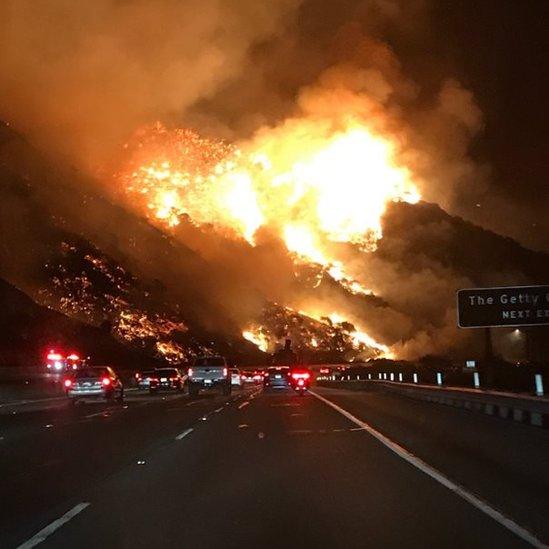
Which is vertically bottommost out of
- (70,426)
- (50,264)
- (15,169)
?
(70,426)

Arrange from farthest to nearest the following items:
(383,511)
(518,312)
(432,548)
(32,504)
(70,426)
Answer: (518,312) → (70,426) → (32,504) → (383,511) → (432,548)

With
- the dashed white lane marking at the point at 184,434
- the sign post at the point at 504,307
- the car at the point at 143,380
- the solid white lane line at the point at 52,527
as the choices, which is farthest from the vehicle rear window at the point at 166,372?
the solid white lane line at the point at 52,527

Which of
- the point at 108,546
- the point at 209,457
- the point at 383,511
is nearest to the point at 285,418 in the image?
the point at 209,457

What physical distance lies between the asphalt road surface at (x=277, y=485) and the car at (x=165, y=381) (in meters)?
31.6

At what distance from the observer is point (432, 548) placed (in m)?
8.06

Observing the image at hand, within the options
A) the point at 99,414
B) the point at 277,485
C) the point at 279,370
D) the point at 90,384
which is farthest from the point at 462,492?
the point at 279,370

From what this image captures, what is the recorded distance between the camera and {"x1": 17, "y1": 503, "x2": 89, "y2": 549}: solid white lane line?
8.44 m

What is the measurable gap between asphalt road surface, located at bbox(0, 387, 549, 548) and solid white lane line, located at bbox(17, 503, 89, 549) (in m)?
0.01

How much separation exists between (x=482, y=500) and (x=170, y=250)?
12580cm

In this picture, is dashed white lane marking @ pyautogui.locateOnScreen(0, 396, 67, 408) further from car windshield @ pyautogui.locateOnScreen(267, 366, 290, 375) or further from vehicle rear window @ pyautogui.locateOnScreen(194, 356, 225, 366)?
car windshield @ pyautogui.locateOnScreen(267, 366, 290, 375)

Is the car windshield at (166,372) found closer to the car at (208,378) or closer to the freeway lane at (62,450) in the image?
the car at (208,378)

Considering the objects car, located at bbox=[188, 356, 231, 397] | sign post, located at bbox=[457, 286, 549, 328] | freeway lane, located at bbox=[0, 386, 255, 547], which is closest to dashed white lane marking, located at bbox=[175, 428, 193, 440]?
freeway lane, located at bbox=[0, 386, 255, 547]

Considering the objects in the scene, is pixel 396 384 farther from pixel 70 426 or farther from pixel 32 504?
pixel 32 504

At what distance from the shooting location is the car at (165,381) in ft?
179
